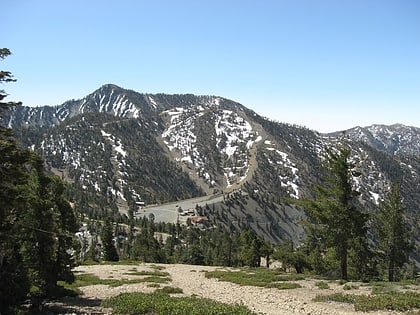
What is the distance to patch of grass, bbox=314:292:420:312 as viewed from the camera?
82.2ft

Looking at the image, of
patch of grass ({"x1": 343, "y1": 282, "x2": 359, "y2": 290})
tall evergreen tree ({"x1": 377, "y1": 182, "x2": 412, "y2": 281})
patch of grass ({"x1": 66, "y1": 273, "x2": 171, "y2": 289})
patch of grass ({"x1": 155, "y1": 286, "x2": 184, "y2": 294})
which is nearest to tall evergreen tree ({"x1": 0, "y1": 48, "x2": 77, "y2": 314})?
patch of grass ({"x1": 155, "y1": 286, "x2": 184, "y2": 294})

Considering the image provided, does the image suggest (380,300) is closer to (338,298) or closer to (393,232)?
(338,298)

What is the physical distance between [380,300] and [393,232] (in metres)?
32.1

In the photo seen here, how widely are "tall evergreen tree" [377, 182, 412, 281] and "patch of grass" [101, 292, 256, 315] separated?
126ft

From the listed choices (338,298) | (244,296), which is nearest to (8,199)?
(244,296)

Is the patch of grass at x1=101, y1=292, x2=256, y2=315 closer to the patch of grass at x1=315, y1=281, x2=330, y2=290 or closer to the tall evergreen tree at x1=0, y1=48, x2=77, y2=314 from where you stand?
the tall evergreen tree at x1=0, y1=48, x2=77, y2=314

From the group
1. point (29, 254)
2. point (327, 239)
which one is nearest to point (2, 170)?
point (29, 254)

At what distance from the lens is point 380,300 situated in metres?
26.3

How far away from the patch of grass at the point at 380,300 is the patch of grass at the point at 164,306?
323 inches

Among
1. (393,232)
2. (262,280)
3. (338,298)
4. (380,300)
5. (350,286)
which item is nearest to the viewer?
(380,300)

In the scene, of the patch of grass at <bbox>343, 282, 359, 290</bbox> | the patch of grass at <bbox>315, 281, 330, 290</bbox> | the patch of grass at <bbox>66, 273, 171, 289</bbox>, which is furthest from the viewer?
the patch of grass at <bbox>66, 273, 171, 289</bbox>

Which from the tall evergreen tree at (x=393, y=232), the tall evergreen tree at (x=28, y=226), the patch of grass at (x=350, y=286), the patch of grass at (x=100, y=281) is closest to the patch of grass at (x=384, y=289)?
the patch of grass at (x=350, y=286)

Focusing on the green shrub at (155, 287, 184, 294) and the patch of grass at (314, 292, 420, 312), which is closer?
the patch of grass at (314, 292, 420, 312)

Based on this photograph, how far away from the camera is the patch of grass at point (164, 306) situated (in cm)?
2211
